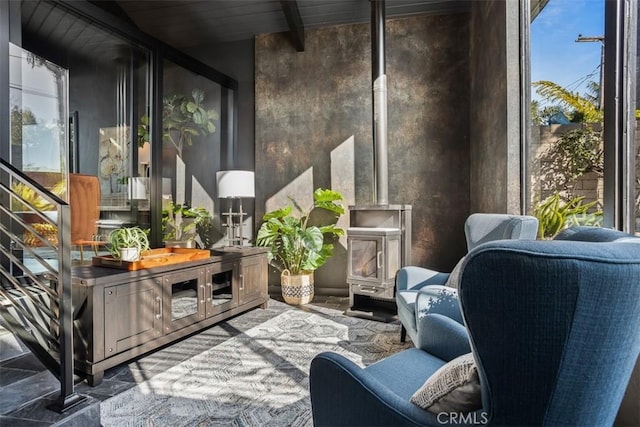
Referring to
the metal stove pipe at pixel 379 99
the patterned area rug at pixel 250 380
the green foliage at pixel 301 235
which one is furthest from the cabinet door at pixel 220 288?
the metal stove pipe at pixel 379 99

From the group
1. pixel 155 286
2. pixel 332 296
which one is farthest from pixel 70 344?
pixel 332 296

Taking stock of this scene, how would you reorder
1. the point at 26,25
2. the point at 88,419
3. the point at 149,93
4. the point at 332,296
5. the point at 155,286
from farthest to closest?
the point at 332,296 < the point at 149,93 < the point at 26,25 < the point at 155,286 < the point at 88,419

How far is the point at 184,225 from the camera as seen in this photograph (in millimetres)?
4645

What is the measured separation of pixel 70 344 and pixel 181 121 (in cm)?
333

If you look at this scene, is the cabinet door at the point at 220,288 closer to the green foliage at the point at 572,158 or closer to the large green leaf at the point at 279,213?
the large green leaf at the point at 279,213

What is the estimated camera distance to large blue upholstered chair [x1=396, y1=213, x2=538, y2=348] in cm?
218

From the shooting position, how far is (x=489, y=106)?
3.54 m

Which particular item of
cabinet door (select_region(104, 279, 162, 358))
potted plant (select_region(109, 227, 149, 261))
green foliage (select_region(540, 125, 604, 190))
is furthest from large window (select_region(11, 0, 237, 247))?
green foliage (select_region(540, 125, 604, 190))

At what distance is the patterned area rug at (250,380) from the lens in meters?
1.89

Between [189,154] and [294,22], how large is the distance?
2.00m

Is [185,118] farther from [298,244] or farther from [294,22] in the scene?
[298,244]

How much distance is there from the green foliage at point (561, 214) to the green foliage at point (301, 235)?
2118mm

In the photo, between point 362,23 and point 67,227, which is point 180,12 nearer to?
point 362,23

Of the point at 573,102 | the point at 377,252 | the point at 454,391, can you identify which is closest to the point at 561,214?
the point at 573,102
